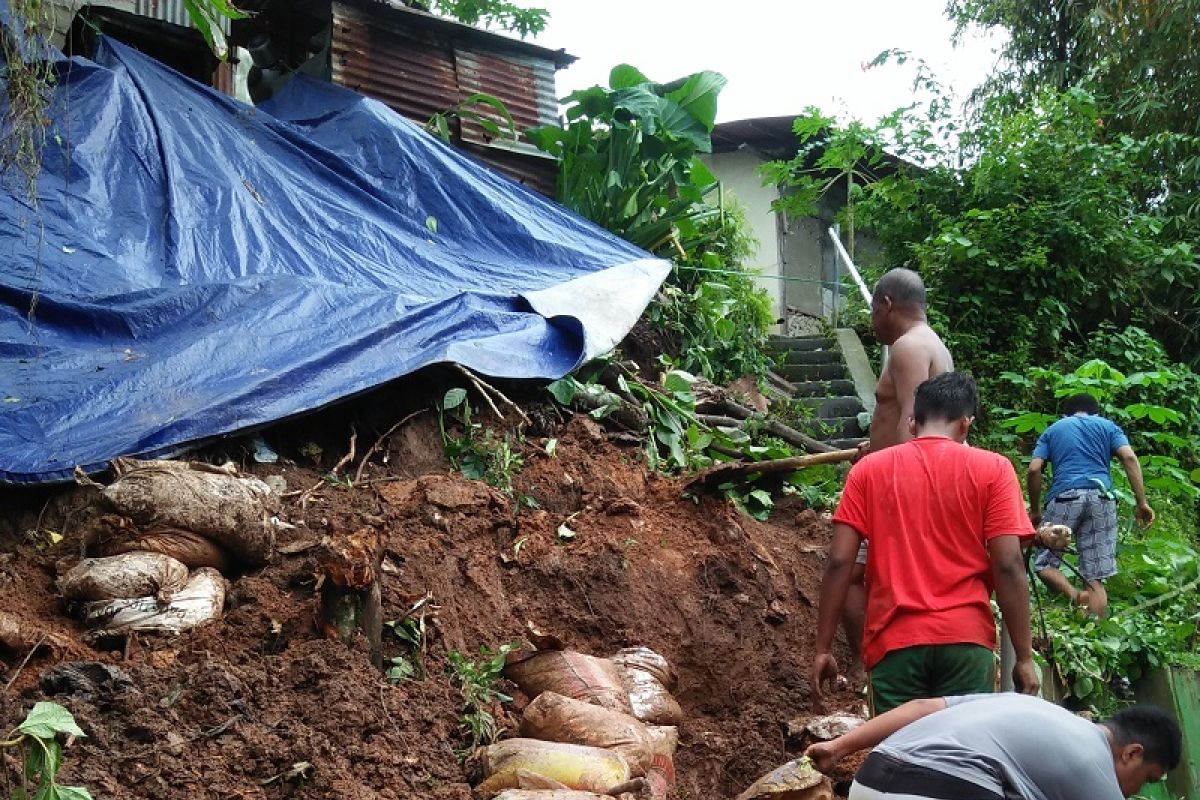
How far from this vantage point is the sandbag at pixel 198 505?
16.3ft

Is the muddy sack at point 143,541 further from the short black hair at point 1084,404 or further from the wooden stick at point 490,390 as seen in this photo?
the short black hair at point 1084,404

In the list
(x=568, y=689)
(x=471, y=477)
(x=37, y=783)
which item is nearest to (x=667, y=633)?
(x=568, y=689)

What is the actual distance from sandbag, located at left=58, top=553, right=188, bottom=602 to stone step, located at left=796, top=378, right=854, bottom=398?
6.90m

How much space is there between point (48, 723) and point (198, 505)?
5.26 ft

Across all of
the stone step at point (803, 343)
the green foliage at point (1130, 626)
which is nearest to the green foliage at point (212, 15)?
the green foliage at point (1130, 626)

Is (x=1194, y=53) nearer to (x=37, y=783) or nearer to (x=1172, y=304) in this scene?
(x=1172, y=304)

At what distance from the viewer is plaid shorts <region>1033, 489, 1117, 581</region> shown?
702cm

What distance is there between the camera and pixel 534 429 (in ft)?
22.9

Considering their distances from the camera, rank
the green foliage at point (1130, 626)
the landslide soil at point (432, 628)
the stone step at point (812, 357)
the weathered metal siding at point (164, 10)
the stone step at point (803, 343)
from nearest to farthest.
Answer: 1. the landslide soil at point (432, 628)
2. the green foliage at point (1130, 626)
3. the weathered metal siding at point (164, 10)
4. the stone step at point (812, 357)
5. the stone step at point (803, 343)

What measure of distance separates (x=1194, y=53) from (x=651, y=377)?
8301 mm

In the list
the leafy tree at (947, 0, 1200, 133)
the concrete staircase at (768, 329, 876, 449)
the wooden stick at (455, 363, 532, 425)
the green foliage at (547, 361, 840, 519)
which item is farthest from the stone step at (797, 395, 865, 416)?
the leafy tree at (947, 0, 1200, 133)

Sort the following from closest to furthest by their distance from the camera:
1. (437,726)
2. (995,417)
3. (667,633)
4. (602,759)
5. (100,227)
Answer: (602,759) → (437,726) → (667,633) → (100,227) → (995,417)

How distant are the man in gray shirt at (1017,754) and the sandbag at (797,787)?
1153 millimetres

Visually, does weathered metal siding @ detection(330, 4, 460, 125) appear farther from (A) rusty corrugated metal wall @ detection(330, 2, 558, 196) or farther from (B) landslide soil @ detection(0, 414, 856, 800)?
(B) landslide soil @ detection(0, 414, 856, 800)
